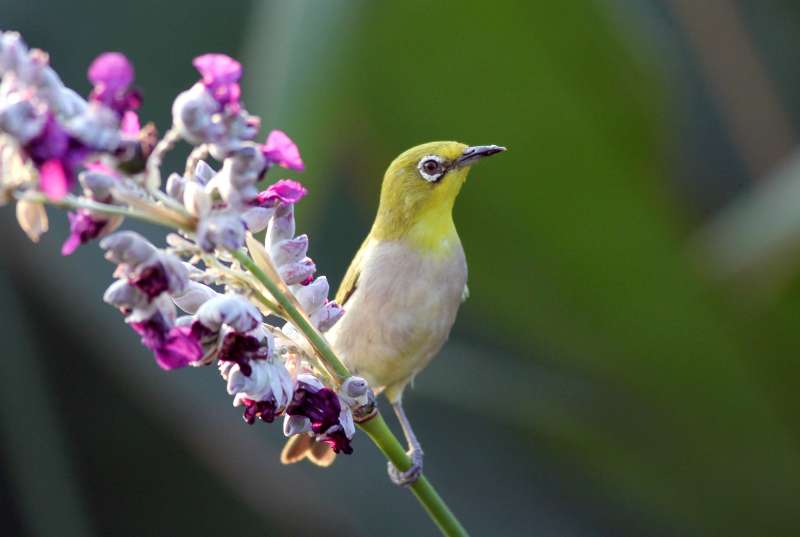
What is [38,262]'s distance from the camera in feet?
12.3

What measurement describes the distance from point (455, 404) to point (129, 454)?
1.09 meters

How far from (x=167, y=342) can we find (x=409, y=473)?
276mm

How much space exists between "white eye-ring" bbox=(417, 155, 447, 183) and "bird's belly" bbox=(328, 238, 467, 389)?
163 millimetres

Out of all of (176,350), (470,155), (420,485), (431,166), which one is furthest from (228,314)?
(431,166)

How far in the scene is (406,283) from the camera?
6.47ft

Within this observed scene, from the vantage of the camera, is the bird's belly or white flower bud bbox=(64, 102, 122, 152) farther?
the bird's belly

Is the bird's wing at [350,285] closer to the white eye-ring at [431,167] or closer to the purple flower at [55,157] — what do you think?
the white eye-ring at [431,167]

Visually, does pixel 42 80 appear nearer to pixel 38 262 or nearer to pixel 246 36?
pixel 246 36

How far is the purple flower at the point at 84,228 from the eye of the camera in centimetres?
86

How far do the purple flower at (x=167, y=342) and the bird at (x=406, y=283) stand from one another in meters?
0.96

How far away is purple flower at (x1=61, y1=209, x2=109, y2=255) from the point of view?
0.86 metres

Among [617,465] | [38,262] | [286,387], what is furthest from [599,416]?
[286,387]

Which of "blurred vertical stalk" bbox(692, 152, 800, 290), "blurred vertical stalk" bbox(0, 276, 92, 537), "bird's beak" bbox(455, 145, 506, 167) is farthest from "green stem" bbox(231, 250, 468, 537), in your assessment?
"blurred vertical stalk" bbox(0, 276, 92, 537)

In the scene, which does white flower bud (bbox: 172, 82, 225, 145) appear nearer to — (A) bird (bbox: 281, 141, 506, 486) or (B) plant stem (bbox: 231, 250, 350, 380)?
(B) plant stem (bbox: 231, 250, 350, 380)
